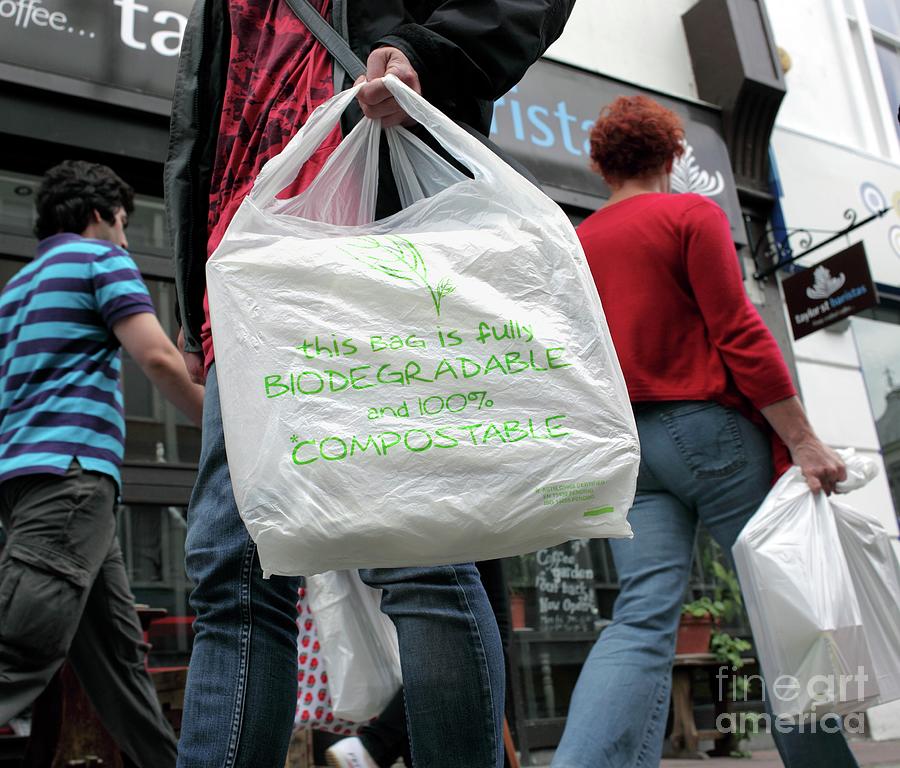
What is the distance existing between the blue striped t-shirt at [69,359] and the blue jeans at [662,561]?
1.39 m

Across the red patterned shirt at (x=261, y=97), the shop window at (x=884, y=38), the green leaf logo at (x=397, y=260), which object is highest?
the shop window at (x=884, y=38)

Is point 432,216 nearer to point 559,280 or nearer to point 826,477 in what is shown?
point 559,280

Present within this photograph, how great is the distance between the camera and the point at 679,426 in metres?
2.33

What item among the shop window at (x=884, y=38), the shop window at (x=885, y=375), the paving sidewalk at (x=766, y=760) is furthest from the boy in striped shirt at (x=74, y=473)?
the shop window at (x=884, y=38)

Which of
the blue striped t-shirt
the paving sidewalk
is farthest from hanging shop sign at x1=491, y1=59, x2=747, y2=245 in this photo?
the blue striped t-shirt

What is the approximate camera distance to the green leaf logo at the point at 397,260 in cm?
132

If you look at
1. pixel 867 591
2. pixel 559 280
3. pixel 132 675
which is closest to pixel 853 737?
pixel 867 591

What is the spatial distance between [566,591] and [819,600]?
3.05 m

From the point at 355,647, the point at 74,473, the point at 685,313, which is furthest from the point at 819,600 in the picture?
the point at 74,473

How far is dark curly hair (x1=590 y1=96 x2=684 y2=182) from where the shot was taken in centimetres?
269

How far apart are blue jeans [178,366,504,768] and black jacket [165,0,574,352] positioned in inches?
18.6

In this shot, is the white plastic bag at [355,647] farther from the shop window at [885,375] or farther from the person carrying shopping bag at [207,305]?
the shop window at [885,375]

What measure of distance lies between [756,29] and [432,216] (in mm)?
6172

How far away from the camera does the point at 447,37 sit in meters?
1.56
